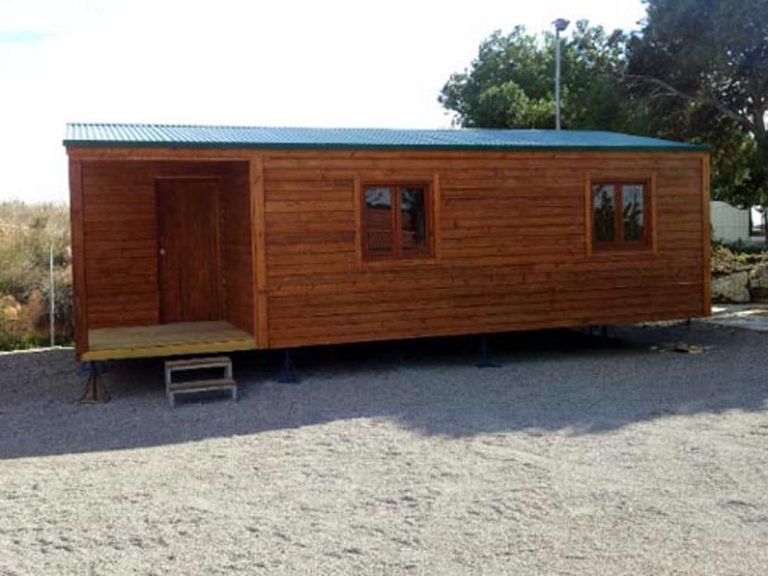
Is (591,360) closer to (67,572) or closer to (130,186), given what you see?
(130,186)

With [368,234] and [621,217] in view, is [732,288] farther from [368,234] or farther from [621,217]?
[368,234]

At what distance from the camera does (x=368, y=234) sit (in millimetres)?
10570

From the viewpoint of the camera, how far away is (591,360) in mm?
11492

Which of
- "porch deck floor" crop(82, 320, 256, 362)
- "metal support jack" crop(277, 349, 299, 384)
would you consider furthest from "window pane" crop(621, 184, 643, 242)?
"porch deck floor" crop(82, 320, 256, 362)

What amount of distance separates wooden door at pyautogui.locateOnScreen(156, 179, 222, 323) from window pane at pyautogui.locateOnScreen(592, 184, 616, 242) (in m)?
4.97

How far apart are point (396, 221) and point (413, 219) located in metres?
0.23

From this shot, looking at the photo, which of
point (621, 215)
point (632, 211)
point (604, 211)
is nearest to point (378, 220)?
point (604, 211)

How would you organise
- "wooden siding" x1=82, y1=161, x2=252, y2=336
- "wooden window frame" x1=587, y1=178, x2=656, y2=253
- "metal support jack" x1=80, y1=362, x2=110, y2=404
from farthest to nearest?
"wooden siding" x1=82, y1=161, x2=252, y2=336 → "wooden window frame" x1=587, y1=178, x2=656, y2=253 → "metal support jack" x1=80, y1=362, x2=110, y2=404

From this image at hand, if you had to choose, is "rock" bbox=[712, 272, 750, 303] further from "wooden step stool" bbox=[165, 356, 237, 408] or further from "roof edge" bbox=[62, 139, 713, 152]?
"wooden step stool" bbox=[165, 356, 237, 408]

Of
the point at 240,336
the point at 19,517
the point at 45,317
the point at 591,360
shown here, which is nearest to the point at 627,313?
the point at 591,360

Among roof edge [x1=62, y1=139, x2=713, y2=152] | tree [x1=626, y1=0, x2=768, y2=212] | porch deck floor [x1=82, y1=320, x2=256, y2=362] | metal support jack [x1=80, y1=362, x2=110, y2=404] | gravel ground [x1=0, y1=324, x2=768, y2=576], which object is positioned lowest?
gravel ground [x1=0, y1=324, x2=768, y2=576]

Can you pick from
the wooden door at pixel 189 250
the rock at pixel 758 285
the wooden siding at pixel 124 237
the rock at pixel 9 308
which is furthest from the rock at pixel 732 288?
the rock at pixel 9 308

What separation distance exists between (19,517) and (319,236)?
551cm

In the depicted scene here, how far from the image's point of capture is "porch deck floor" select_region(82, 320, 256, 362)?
9562 millimetres
